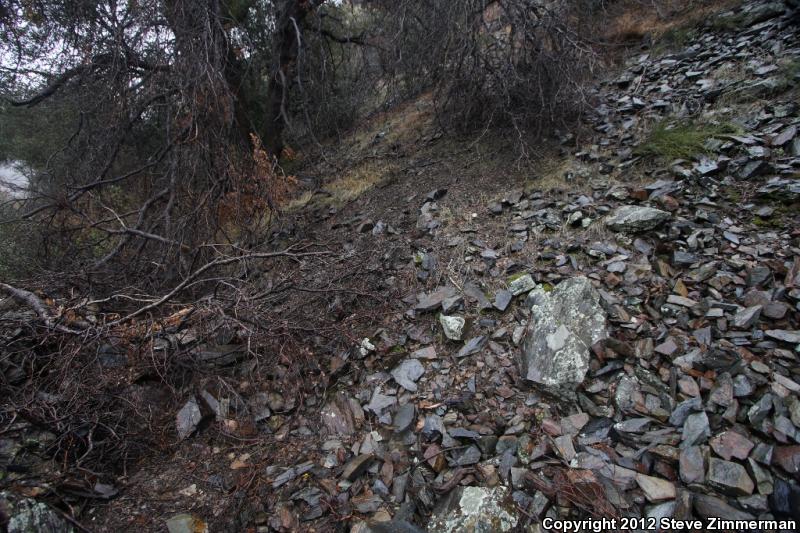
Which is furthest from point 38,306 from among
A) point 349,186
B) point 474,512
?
point 349,186

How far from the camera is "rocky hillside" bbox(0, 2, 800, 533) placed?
1.88 m

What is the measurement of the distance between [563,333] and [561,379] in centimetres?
28

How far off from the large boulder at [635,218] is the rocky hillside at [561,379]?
2 centimetres

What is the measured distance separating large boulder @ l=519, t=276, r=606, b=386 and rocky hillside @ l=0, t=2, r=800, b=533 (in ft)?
0.04

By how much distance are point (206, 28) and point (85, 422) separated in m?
3.29

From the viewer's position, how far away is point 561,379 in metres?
2.28

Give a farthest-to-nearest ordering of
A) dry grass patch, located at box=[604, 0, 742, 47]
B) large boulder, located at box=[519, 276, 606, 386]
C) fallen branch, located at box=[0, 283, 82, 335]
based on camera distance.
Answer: dry grass patch, located at box=[604, 0, 742, 47], fallen branch, located at box=[0, 283, 82, 335], large boulder, located at box=[519, 276, 606, 386]

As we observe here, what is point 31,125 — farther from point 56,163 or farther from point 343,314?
point 343,314

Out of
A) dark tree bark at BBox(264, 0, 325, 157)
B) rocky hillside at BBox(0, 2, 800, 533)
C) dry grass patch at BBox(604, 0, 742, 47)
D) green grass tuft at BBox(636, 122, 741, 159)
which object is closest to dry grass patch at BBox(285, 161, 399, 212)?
dark tree bark at BBox(264, 0, 325, 157)

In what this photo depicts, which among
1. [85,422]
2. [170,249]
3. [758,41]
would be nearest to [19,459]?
[85,422]

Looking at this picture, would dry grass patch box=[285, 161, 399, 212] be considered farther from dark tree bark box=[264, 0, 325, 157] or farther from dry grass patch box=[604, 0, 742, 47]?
dry grass patch box=[604, 0, 742, 47]

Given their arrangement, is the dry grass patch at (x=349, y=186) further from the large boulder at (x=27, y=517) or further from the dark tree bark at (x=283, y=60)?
the large boulder at (x=27, y=517)

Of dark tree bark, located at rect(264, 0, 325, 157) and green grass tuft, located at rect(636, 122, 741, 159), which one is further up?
dark tree bark, located at rect(264, 0, 325, 157)

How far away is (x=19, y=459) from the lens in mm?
2281
